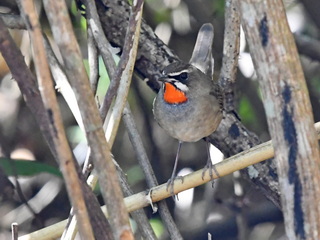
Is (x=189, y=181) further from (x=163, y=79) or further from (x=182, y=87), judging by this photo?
(x=182, y=87)

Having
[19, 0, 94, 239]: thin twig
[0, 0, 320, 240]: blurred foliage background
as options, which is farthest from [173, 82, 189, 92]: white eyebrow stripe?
[19, 0, 94, 239]: thin twig

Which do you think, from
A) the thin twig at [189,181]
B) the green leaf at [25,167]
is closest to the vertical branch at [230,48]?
the thin twig at [189,181]

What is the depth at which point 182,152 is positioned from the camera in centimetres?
502

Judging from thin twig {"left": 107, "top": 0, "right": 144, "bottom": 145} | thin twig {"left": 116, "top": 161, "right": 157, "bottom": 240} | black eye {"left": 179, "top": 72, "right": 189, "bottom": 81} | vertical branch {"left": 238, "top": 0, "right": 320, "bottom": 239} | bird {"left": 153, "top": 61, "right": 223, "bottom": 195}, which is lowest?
vertical branch {"left": 238, "top": 0, "right": 320, "bottom": 239}

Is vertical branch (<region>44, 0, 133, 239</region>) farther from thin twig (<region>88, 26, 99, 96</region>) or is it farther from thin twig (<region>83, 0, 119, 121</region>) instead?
thin twig (<region>88, 26, 99, 96</region>)

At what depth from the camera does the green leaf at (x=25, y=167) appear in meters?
4.14

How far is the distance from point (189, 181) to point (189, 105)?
87 centimetres

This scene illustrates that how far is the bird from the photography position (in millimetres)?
3992

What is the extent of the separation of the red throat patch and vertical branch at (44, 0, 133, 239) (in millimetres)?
2211

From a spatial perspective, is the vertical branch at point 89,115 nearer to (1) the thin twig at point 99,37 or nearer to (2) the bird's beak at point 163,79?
(1) the thin twig at point 99,37

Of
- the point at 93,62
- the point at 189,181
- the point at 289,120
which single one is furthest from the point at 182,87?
the point at 289,120

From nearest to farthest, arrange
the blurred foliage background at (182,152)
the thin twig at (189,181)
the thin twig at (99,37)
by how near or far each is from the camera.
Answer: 1. the thin twig at (189,181)
2. the thin twig at (99,37)
3. the blurred foliage background at (182,152)

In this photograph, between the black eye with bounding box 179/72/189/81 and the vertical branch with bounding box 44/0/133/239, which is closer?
the vertical branch with bounding box 44/0/133/239

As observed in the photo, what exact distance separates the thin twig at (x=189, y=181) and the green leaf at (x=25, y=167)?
0.92 m
